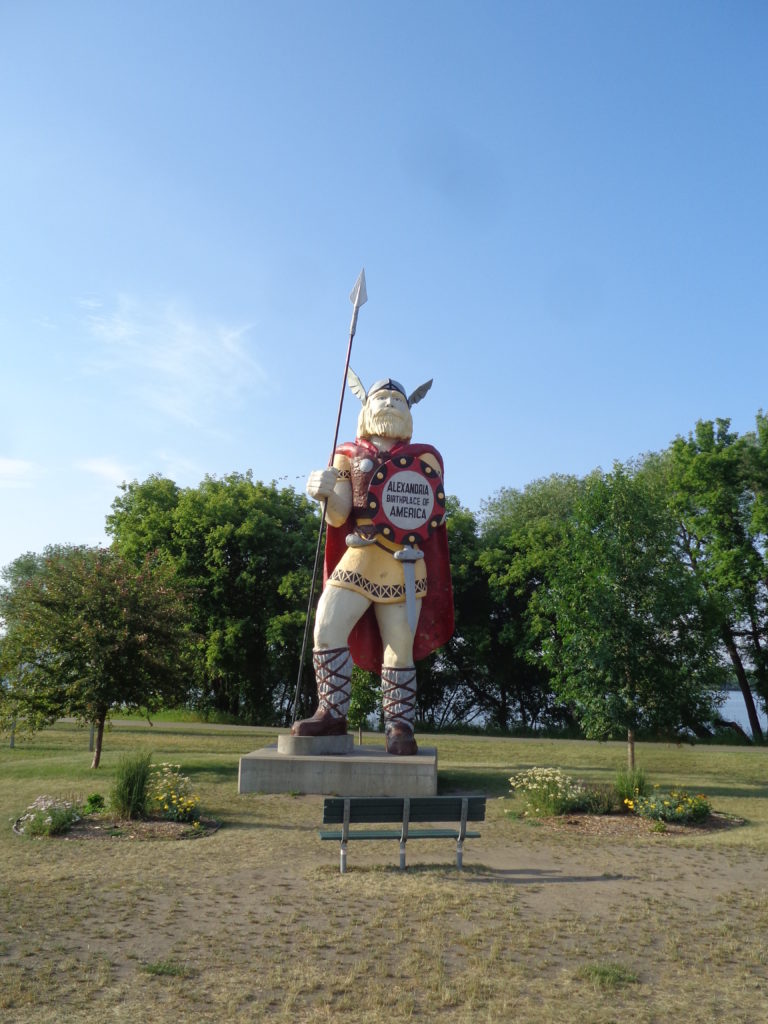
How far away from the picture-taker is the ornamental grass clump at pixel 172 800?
1071 centimetres

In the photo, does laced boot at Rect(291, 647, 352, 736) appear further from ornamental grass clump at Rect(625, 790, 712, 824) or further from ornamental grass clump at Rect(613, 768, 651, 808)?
ornamental grass clump at Rect(625, 790, 712, 824)

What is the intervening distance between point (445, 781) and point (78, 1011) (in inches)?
406

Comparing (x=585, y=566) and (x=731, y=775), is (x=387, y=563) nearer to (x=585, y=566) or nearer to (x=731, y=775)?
(x=585, y=566)

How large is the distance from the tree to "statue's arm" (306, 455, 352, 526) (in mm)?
4014

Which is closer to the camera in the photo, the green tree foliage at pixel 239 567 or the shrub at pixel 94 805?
the shrub at pixel 94 805

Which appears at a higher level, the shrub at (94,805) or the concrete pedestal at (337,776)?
the concrete pedestal at (337,776)

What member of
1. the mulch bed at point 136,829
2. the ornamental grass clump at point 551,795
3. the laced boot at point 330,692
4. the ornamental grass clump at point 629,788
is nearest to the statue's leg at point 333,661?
the laced boot at point 330,692

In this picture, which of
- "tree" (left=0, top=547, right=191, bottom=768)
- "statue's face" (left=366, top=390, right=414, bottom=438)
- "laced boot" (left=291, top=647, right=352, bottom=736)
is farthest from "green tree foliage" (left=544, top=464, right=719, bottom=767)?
"tree" (left=0, top=547, right=191, bottom=768)

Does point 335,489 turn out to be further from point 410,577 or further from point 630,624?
point 630,624

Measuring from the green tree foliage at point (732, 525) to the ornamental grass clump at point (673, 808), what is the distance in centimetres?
1748

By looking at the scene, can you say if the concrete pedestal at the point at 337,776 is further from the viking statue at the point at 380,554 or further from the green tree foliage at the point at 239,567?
the green tree foliage at the point at 239,567

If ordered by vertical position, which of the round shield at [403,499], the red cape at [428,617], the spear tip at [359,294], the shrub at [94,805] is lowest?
the shrub at [94,805]

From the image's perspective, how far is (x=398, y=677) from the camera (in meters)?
13.9

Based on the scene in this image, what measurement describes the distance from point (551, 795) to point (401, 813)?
3838 millimetres
